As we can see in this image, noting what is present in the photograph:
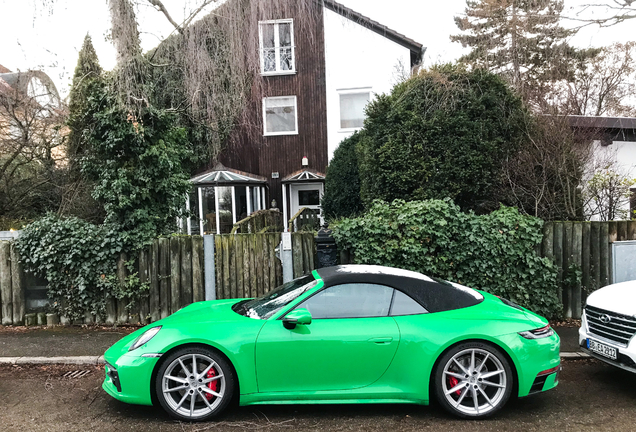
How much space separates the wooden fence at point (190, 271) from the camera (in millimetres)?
6879

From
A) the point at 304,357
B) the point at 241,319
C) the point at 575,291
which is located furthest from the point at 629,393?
the point at 241,319

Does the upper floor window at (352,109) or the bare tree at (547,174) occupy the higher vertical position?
the upper floor window at (352,109)

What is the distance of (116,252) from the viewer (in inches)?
268

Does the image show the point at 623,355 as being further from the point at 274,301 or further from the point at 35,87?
the point at 35,87

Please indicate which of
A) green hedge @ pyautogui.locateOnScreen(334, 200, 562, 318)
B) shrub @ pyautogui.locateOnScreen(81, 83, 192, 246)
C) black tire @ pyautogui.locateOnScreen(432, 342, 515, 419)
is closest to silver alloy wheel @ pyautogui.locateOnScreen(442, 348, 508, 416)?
black tire @ pyautogui.locateOnScreen(432, 342, 515, 419)

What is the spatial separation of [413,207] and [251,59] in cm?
382

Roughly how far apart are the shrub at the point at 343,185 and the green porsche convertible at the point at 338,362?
32.7ft

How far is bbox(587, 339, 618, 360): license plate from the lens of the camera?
4.32m

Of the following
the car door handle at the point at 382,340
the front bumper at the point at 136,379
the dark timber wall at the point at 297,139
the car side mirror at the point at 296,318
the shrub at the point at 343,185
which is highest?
the dark timber wall at the point at 297,139

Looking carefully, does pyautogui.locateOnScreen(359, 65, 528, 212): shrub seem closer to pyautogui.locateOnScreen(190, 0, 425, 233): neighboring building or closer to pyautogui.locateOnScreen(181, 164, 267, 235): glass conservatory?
pyautogui.locateOnScreen(190, 0, 425, 233): neighboring building

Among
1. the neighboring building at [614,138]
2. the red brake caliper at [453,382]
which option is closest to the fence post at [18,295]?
the red brake caliper at [453,382]

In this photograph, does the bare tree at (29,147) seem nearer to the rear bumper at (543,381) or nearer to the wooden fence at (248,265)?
the wooden fence at (248,265)

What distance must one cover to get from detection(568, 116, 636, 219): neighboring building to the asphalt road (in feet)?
23.8

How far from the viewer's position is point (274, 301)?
169 inches
